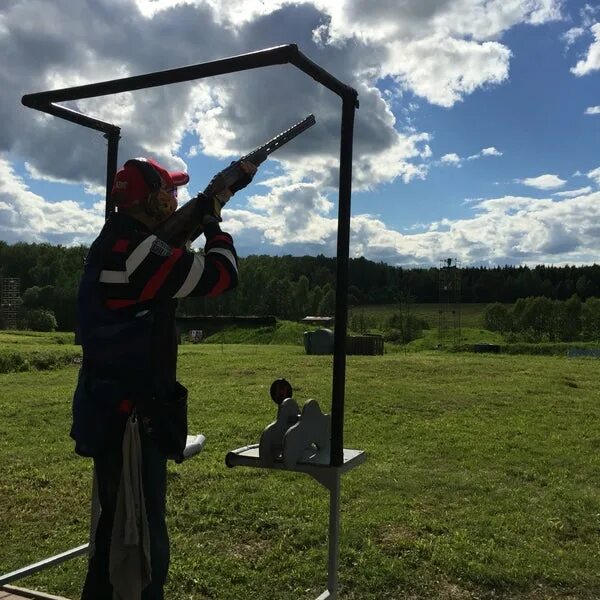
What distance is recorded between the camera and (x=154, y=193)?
2.38m

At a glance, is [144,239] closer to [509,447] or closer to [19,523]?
[19,523]

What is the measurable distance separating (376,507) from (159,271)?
342cm

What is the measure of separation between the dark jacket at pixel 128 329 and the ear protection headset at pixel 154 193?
0.13 m

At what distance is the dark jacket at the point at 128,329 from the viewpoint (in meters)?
2.19

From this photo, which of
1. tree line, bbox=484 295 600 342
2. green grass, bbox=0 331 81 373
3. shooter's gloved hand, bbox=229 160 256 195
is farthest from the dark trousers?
tree line, bbox=484 295 600 342

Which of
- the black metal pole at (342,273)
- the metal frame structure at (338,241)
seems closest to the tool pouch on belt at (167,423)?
the metal frame structure at (338,241)

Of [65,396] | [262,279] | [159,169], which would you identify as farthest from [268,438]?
[262,279]

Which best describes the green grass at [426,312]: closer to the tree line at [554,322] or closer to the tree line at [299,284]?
the tree line at [299,284]

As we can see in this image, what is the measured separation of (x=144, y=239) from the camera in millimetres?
2172

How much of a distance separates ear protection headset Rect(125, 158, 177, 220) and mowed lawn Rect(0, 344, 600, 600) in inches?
83.6

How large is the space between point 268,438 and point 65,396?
30.0ft

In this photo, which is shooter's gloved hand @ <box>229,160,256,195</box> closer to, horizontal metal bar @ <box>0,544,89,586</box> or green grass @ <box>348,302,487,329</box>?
horizontal metal bar @ <box>0,544,89,586</box>

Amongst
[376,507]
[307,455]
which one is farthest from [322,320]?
[307,455]

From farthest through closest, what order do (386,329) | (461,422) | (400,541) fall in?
1. (386,329)
2. (461,422)
3. (400,541)
